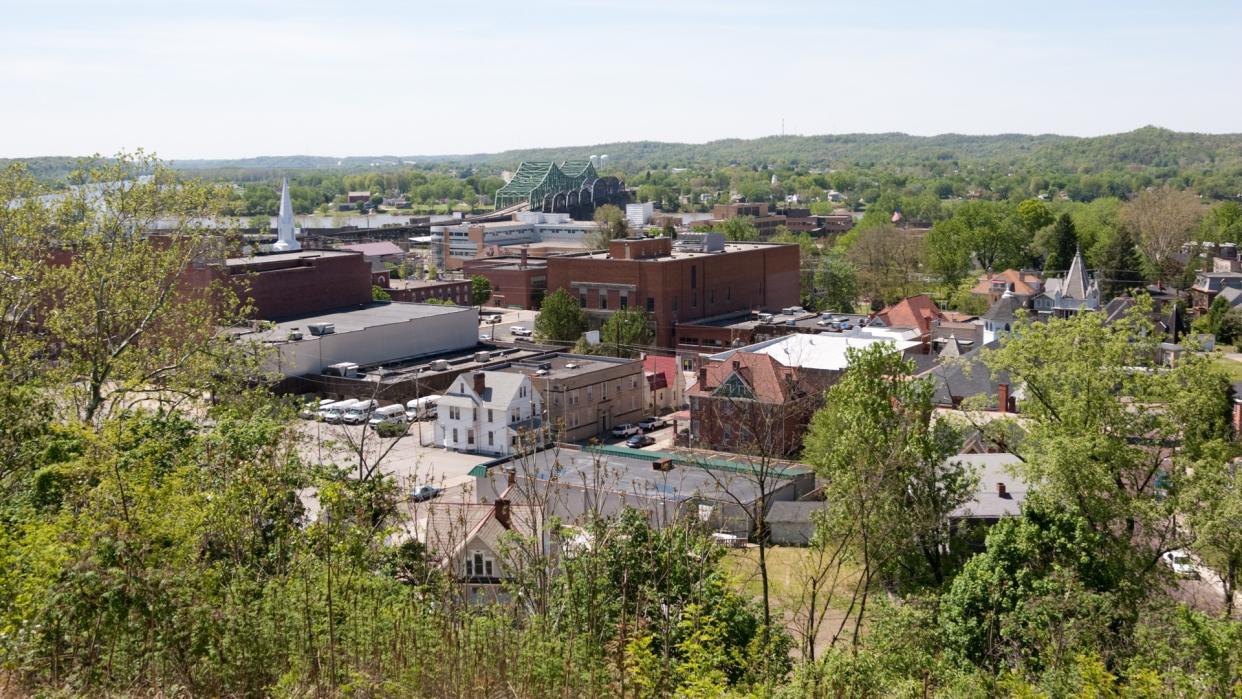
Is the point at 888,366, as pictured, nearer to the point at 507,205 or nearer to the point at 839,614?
the point at 839,614

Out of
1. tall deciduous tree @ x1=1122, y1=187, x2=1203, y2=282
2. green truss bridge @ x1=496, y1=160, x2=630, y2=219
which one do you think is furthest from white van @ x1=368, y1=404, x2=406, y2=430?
green truss bridge @ x1=496, y1=160, x2=630, y2=219

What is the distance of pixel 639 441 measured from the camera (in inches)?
1259

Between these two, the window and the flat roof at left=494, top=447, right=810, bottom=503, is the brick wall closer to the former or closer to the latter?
the flat roof at left=494, top=447, right=810, bottom=503

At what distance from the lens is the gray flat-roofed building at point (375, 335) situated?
1499 inches

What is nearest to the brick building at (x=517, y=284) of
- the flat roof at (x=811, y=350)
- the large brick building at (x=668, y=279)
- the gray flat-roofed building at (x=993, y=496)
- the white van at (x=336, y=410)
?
the large brick building at (x=668, y=279)

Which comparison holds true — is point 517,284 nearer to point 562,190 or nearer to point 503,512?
point 503,512

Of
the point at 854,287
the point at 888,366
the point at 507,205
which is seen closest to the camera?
the point at 888,366

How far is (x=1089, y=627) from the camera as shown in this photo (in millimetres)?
12453

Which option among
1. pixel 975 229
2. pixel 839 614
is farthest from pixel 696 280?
pixel 839 614

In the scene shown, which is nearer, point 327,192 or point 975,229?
point 975,229

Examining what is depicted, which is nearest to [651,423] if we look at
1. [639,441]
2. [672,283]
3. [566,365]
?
[639,441]

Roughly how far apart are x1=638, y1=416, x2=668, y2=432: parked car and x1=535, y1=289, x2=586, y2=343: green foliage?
11162 millimetres

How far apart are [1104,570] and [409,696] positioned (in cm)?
1024

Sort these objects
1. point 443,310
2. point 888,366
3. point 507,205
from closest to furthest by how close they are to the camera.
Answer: point 888,366
point 443,310
point 507,205
